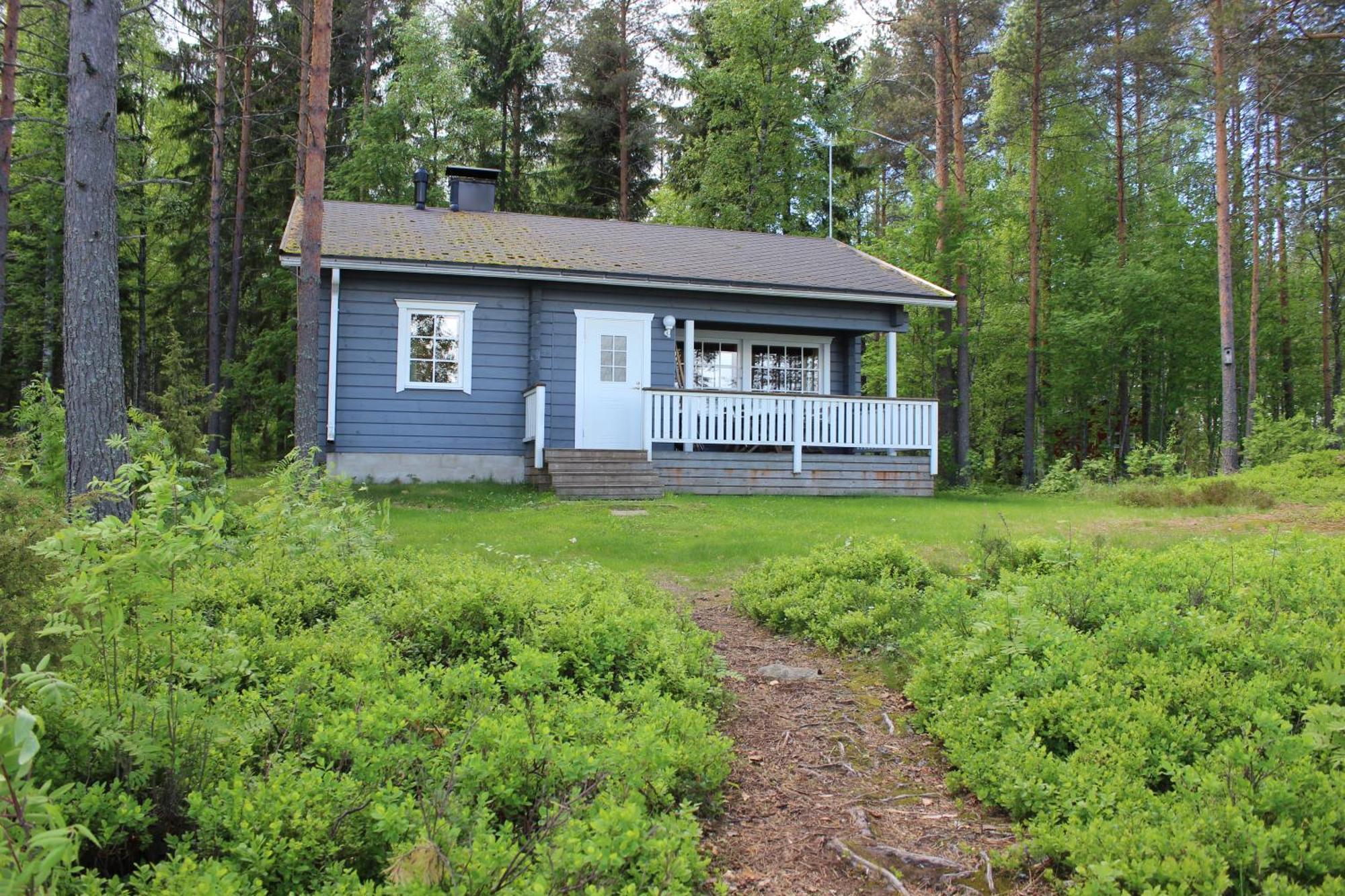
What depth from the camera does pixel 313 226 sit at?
30.8ft

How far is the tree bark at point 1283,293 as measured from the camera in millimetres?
20797

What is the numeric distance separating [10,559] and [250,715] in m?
1.25

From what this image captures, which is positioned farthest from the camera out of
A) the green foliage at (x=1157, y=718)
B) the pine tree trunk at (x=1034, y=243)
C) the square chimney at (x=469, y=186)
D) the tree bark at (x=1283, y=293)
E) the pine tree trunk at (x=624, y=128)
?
the pine tree trunk at (x=624, y=128)

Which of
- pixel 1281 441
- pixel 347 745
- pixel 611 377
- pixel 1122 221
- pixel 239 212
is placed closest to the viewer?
pixel 347 745

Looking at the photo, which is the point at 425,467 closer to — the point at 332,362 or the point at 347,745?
the point at 332,362

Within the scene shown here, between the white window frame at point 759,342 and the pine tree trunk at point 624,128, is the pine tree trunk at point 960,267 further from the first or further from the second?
the pine tree trunk at point 624,128

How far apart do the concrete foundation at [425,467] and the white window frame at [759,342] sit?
13.3ft

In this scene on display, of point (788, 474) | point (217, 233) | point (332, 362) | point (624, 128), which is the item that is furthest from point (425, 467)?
point (624, 128)

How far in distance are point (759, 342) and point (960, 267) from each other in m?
5.47

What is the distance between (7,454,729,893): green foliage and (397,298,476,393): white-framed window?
32.3ft

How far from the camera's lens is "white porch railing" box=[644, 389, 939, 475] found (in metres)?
12.9

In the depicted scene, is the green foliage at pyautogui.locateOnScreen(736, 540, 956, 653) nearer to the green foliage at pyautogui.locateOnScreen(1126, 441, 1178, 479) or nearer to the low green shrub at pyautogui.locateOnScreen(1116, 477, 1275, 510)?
the low green shrub at pyautogui.locateOnScreen(1116, 477, 1275, 510)

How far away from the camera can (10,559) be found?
3.19m

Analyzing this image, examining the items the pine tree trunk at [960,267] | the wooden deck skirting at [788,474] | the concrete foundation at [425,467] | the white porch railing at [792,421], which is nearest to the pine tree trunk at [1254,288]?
the pine tree trunk at [960,267]
